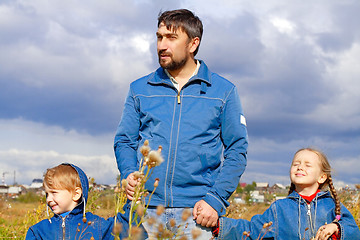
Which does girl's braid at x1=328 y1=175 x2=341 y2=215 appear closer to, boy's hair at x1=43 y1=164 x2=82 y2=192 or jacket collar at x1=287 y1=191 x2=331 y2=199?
jacket collar at x1=287 y1=191 x2=331 y2=199

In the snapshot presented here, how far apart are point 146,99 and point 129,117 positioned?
0.61 feet

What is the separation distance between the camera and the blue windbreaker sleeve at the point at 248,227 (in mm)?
3447

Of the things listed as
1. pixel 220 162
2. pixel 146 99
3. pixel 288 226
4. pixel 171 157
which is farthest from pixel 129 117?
pixel 288 226

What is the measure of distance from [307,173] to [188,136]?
1.28 meters

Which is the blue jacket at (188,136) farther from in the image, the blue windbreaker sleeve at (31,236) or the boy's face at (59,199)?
the blue windbreaker sleeve at (31,236)

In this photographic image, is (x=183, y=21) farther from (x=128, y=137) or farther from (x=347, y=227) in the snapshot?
(x=347, y=227)

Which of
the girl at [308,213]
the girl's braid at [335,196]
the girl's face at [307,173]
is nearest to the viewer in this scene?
the girl at [308,213]

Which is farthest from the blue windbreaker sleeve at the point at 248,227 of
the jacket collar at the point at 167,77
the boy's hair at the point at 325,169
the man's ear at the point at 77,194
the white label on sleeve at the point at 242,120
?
the man's ear at the point at 77,194

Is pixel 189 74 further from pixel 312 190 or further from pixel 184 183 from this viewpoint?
pixel 312 190

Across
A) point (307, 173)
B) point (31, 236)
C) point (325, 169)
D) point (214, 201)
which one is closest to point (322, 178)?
point (325, 169)

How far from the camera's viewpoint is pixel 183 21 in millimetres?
3678

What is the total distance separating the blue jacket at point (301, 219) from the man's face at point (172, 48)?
1.36 meters

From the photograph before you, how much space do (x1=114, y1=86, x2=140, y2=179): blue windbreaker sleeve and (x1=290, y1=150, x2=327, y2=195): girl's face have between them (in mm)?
1411

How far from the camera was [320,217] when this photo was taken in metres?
4.03
